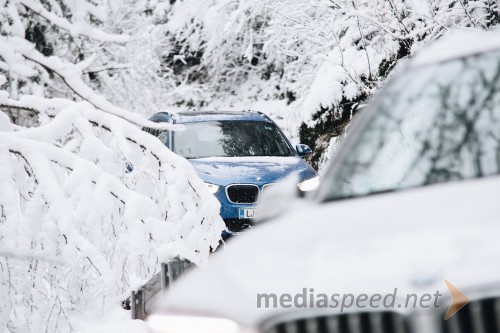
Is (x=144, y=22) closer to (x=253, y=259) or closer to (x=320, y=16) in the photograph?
(x=320, y=16)

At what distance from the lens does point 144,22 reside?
1758 centimetres

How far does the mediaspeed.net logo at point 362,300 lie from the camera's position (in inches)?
64.1

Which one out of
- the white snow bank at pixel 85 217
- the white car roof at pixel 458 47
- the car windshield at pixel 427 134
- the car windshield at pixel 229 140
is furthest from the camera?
the car windshield at pixel 229 140

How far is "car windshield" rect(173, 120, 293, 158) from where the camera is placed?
340 inches

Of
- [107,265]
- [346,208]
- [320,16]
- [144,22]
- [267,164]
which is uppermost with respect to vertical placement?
[144,22]

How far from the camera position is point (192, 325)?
6.06ft

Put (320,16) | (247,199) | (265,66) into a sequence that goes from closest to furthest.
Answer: (247,199)
(320,16)
(265,66)

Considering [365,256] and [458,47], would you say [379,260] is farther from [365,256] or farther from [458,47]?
[458,47]

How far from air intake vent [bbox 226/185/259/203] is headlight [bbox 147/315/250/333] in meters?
5.65

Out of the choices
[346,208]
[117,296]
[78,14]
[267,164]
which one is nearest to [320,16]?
[267,164]

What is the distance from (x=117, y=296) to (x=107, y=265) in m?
0.36

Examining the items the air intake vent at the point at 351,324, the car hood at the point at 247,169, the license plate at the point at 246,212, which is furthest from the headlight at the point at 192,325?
the car hood at the point at 247,169

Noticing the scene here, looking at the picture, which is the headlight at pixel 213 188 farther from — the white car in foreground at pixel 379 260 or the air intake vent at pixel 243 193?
the white car in foreground at pixel 379 260

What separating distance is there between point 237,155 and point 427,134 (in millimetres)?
5923
